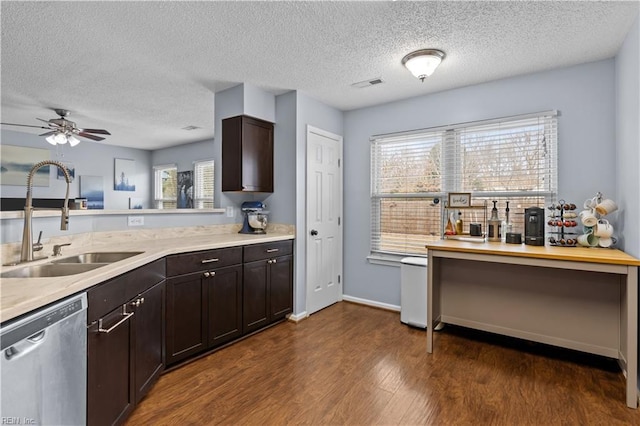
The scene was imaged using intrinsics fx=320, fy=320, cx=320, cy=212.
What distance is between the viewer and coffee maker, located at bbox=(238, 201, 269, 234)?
137 inches

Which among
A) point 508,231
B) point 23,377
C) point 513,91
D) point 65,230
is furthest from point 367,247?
point 23,377

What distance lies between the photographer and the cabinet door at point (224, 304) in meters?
2.60

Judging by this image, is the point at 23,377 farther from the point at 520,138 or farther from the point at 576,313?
the point at 520,138

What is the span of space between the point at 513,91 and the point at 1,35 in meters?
4.31

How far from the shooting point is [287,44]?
98.4 inches

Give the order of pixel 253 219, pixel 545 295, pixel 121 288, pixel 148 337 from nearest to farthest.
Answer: pixel 121 288, pixel 148 337, pixel 545 295, pixel 253 219

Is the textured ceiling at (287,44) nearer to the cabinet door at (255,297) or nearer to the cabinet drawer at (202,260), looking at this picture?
the cabinet drawer at (202,260)

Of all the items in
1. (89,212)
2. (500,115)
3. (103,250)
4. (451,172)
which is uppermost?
(500,115)

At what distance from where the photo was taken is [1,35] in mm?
2398

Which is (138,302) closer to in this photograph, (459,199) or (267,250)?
(267,250)

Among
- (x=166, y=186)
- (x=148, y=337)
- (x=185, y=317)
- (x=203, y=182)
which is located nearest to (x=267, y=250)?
(x=185, y=317)

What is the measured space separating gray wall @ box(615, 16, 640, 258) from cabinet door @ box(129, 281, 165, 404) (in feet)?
10.2

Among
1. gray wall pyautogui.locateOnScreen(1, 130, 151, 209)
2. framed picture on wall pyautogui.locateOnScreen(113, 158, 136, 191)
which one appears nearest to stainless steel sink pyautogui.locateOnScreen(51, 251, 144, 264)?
gray wall pyautogui.locateOnScreen(1, 130, 151, 209)
